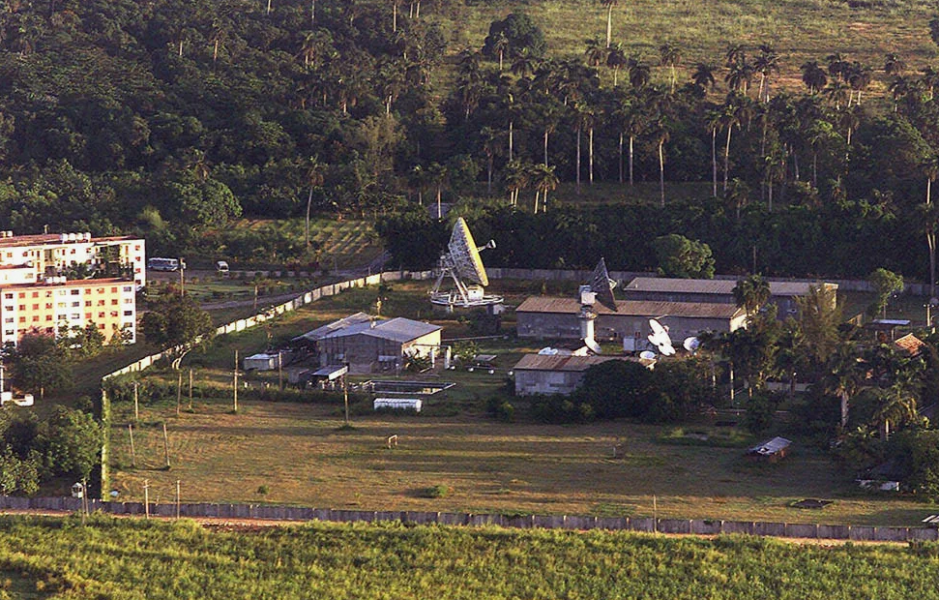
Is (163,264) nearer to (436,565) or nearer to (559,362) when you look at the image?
(559,362)

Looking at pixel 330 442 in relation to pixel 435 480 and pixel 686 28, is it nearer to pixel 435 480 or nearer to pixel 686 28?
pixel 435 480

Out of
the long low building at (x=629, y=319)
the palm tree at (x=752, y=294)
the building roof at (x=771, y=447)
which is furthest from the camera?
the long low building at (x=629, y=319)

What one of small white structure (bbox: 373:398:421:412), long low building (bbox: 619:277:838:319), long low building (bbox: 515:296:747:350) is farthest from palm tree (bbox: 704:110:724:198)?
small white structure (bbox: 373:398:421:412)

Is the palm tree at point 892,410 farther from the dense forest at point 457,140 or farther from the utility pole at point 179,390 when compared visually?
the dense forest at point 457,140

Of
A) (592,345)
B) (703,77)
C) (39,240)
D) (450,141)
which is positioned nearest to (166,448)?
(592,345)

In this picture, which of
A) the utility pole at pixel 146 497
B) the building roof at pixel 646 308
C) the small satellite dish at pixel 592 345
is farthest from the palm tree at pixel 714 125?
the utility pole at pixel 146 497

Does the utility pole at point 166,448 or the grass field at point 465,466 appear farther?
the utility pole at point 166,448
